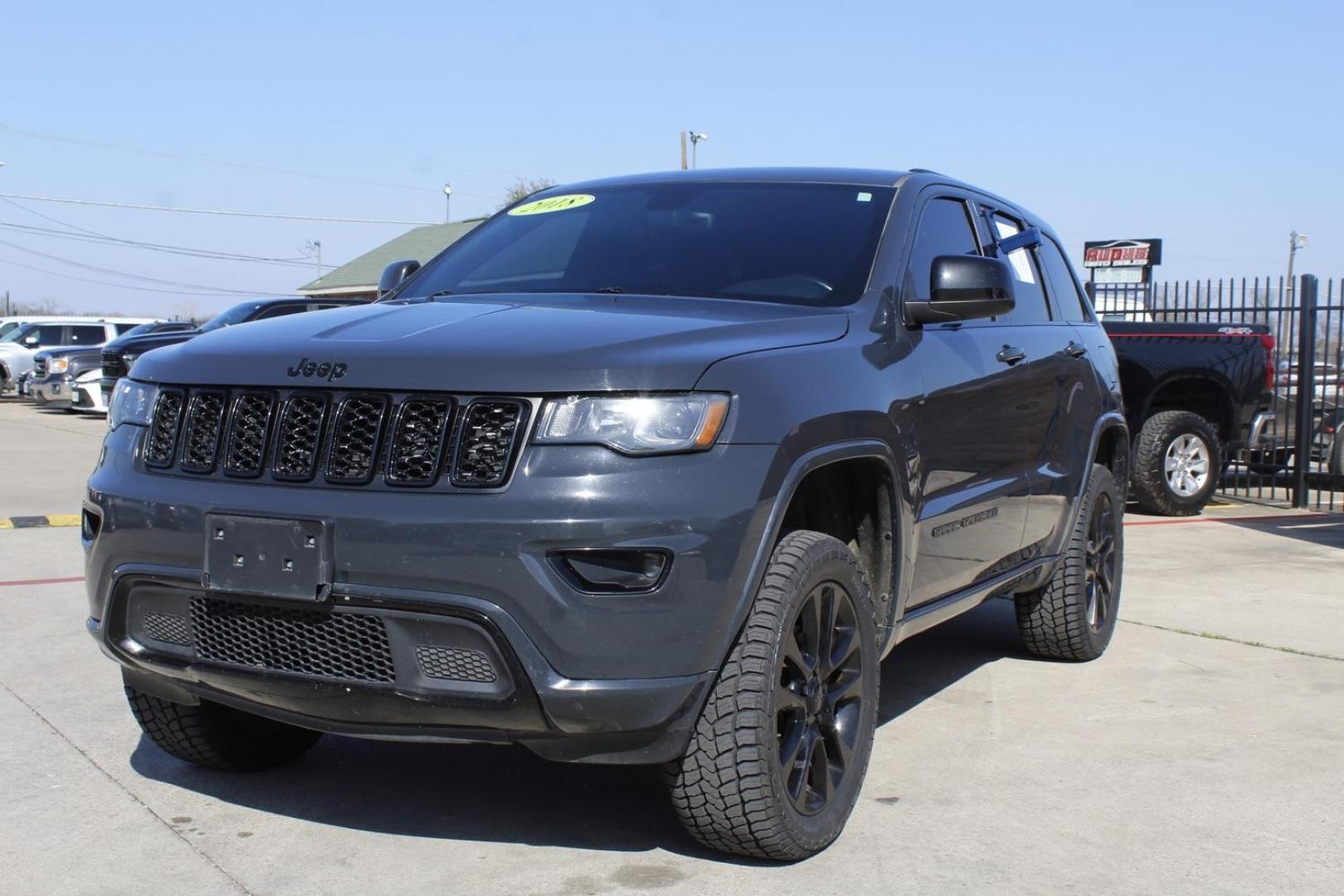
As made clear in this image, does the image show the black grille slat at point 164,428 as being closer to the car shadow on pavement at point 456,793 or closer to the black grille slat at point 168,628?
the black grille slat at point 168,628

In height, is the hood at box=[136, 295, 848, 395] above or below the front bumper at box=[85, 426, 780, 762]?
above

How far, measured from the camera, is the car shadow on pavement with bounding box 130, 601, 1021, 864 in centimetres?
386

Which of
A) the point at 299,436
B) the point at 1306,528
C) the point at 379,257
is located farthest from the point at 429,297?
the point at 379,257

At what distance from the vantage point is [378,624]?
10.7 ft

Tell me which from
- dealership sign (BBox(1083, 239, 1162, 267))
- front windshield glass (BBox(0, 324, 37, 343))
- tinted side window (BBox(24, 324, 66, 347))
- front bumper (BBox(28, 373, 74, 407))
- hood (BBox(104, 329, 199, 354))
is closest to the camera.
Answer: hood (BBox(104, 329, 199, 354))

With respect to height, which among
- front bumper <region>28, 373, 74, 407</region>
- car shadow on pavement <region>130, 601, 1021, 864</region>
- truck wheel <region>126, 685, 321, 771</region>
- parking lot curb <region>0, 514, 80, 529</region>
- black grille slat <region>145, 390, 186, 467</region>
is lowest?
front bumper <region>28, 373, 74, 407</region>

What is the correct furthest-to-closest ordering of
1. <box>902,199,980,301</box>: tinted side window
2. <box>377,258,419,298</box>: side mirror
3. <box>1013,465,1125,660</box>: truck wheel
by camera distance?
<box>1013,465,1125,660</box>: truck wheel, <box>377,258,419,298</box>: side mirror, <box>902,199,980,301</box>: tinted side window

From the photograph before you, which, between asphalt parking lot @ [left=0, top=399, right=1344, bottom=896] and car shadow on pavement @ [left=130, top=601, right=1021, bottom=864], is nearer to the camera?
asphalt parking lot @ [left=0, top=399, right=1344, bottom=896]

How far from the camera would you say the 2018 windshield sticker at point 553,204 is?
5070 mm

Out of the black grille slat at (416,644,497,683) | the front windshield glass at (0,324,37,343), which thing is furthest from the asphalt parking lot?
the front windshield glass at (0,324,37,343)

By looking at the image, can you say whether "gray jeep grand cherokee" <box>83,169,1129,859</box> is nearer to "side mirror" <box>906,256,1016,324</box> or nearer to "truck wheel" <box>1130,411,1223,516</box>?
"side mirror" <box>906,256,1016,324</box>

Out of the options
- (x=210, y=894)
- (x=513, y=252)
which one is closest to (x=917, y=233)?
(x=513, y=252)

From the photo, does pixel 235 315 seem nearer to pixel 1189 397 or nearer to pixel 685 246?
pixel 1189 397

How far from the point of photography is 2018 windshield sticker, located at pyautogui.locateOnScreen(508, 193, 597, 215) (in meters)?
5.07
